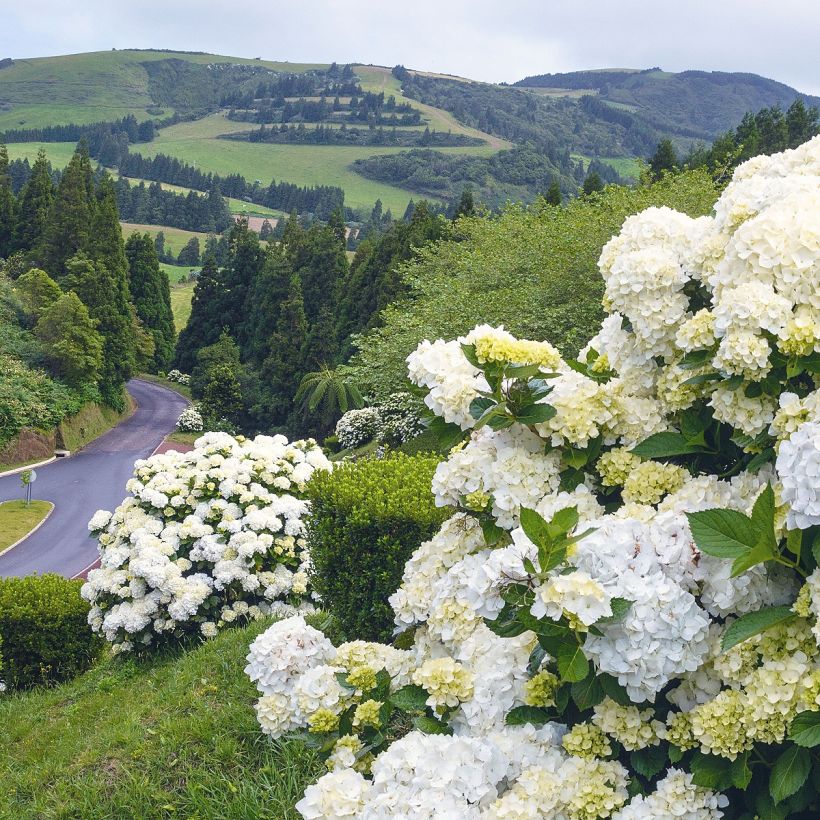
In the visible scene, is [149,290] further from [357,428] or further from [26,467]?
[357,428]

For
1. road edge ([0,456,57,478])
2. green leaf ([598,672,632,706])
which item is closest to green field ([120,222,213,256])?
road edge ([0,456,57,478])

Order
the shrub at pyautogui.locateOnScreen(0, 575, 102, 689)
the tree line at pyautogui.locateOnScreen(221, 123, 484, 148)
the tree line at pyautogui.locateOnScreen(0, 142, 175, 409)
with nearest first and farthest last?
the shrub at pyautogui.locateOnScreen(0, 575, 102, 689) → the tree line at pyautogui.locateOnScreen(0, 142, 175, 409) → the tree line at pyautogui.locateOnScreen(221, 123, 484, 148)

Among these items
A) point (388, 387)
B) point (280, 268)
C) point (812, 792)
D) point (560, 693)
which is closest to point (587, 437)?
point (560, 693)

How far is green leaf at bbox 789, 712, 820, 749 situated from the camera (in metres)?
2.11

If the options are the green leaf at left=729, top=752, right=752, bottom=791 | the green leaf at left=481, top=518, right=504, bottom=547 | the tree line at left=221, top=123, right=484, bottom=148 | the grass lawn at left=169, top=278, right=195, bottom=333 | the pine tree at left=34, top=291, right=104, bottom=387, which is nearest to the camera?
A: the green leaf at left=729, top=752, right=752, bottom=791

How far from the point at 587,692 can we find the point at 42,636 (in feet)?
25.9

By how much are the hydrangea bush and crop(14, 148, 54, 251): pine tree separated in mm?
48542

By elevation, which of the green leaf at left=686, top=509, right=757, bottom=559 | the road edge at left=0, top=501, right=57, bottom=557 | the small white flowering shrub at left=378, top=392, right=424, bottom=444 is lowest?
the road edge at left=0, top=501, right=57, bottom=557

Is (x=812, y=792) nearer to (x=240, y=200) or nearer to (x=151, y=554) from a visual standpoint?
(x=151, y=554)

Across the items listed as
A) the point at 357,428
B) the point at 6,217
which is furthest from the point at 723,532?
the point at 6,217

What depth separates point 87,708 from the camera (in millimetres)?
6727

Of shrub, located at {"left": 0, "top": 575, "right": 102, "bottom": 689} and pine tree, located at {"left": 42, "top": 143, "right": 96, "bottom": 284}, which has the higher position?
pine tree, located at {"left": 42, "top": 143, "right": 96, "bottom": 284}

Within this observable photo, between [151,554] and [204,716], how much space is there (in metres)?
2.64

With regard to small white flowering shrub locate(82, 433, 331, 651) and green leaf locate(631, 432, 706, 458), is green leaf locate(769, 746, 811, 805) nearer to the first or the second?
green leaf locate(631, 432, 706, 458)
